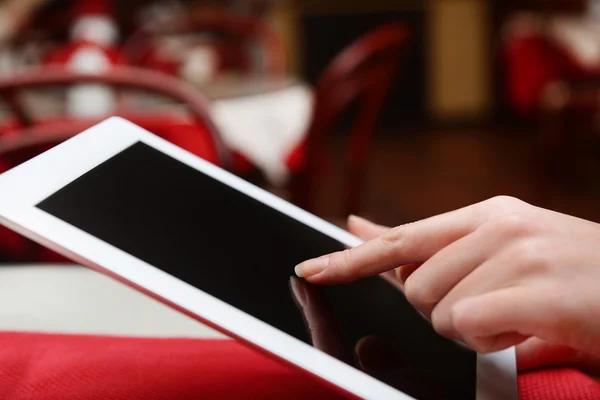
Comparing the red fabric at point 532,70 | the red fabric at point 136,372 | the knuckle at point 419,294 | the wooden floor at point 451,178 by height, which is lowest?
the wooden floor at point 451,178

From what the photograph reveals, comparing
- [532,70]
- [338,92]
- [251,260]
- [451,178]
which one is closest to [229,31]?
[451,178]

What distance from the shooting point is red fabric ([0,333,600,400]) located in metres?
0.35

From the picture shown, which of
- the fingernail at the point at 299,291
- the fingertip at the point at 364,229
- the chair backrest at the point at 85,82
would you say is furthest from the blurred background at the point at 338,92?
the fingernail at the point at 299,291

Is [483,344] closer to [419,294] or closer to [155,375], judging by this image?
[419,294]

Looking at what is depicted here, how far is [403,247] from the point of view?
35 cm

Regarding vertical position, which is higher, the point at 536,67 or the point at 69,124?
the point at 69,124

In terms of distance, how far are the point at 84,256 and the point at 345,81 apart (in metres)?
1.10

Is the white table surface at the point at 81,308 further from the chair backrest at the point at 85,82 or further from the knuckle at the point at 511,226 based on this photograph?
the chair backrest at the point at 85,82

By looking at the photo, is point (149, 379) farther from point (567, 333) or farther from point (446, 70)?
point (446, 70)

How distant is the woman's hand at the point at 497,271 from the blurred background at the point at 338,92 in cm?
65

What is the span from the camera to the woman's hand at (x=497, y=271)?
0.30 m

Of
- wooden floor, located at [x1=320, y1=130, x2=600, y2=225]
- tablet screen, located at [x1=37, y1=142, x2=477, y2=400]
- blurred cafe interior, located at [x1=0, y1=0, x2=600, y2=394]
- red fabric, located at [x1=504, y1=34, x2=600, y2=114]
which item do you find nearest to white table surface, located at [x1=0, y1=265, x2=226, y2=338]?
blurred cafe interior, located at [x1=0, y1=0, x2=600, y2=394]

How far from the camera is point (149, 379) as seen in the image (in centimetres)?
36

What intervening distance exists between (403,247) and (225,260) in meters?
0.09
